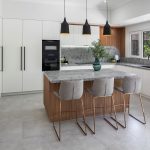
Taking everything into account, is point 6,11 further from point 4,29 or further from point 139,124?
point 139,124

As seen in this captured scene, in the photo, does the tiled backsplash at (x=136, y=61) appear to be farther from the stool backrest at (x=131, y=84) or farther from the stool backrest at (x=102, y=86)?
the stool backrest at (x=102, y=86)

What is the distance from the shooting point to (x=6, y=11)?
541 centimetres

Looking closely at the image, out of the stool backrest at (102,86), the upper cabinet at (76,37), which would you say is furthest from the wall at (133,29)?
the stool backrest at (102,86)

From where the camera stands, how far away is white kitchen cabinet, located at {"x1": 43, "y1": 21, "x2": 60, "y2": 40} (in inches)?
229

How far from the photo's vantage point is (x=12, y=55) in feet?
18.2

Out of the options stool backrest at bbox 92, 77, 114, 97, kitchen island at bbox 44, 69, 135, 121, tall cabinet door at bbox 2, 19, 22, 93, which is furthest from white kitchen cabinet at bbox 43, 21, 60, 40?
stool backrest at bbox 92, 77, 114, 97

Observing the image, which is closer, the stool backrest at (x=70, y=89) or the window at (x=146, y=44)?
the stool backrest at (x=70, y=89)

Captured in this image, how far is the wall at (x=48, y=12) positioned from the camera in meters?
5.46

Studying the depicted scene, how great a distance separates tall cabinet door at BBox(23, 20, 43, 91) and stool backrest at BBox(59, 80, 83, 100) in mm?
2987

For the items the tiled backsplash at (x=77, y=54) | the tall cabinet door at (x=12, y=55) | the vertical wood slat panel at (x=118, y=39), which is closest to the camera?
the tall cabinet door at (x=12, y=55)

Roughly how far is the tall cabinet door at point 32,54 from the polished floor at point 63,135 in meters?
1.78

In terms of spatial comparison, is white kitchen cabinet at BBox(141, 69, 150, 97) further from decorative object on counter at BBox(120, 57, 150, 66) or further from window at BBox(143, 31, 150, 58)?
window at BBox(143, 31, 150, 58)

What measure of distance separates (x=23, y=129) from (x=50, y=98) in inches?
29.5

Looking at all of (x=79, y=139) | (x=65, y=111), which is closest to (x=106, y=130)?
(x=79, y=139)
